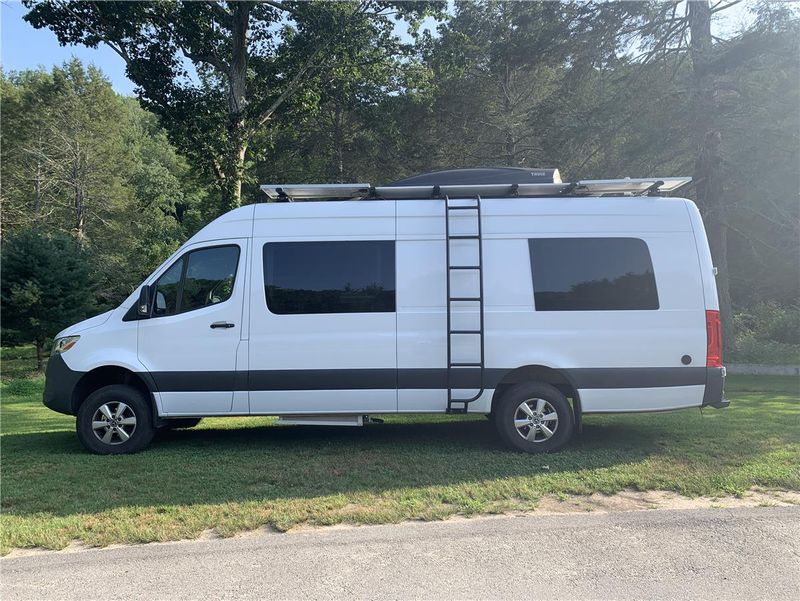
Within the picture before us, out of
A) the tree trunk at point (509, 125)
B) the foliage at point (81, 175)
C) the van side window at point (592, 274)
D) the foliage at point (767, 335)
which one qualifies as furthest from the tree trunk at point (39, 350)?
the foliage at point (767, 335)

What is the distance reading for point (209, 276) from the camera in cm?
648

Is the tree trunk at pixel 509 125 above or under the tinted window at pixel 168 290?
above

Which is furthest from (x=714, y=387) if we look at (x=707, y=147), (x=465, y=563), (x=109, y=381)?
(x=707, y=147)

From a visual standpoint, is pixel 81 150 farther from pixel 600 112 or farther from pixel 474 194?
pixel 474 194

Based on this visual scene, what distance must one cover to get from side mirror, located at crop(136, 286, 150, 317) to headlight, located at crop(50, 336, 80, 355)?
29.6 inches

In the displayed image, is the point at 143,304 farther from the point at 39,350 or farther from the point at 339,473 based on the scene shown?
the point at 39,350

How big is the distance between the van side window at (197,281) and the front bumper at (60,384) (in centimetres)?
114

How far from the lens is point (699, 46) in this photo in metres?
15.1

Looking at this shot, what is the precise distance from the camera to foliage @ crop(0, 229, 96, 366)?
56.0ft

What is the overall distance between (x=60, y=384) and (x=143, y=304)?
127cm

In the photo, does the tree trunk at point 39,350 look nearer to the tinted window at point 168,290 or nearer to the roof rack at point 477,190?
the tinted window at point 168,290

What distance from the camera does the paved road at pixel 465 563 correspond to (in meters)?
3.47

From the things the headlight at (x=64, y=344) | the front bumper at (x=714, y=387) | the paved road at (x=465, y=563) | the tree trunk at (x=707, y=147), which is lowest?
the paved road at (x=465, y=563)

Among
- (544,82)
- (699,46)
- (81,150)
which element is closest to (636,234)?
(699,46)
